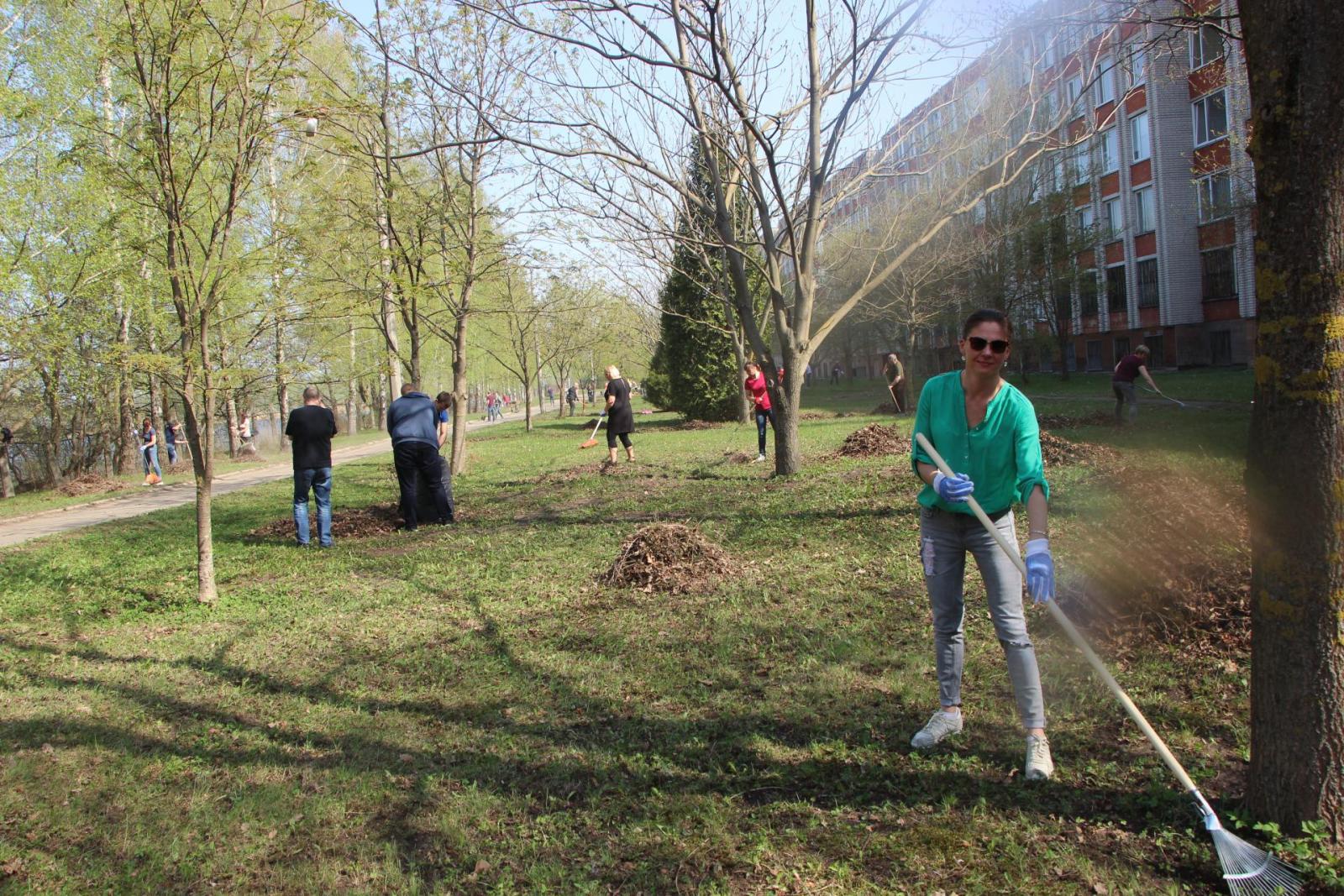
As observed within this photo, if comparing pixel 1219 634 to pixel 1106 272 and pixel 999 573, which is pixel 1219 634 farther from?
pixel 1106 272

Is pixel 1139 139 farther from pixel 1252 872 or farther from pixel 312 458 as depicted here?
pixel 1252 872

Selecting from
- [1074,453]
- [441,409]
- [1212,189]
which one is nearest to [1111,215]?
[1212,189]

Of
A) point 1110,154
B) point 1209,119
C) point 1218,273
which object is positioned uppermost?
point 1110,154

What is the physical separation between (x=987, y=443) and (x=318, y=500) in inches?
313

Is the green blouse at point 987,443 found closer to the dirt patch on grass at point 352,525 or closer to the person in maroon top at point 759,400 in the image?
the dirt patch on grass at point 352,525

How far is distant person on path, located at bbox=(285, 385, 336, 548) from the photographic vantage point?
29.2 feet

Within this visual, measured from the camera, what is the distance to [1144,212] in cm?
3162

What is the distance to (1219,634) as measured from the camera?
4156 mm

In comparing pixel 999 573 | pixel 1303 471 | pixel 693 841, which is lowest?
pixel 693 841

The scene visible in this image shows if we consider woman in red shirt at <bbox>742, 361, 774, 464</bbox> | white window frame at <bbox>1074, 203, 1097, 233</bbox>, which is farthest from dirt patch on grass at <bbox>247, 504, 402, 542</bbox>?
white window frame at <bbox>1074, 203, 1097, 233</bbox>

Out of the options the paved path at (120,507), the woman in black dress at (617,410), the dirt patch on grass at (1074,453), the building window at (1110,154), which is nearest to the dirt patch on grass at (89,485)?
the paved path at (120,507)

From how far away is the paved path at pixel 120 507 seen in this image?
12.2 metres

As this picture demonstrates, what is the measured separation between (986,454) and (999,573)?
0.47 metres

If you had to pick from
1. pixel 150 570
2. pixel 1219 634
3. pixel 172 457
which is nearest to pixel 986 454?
pixel 1219 634
